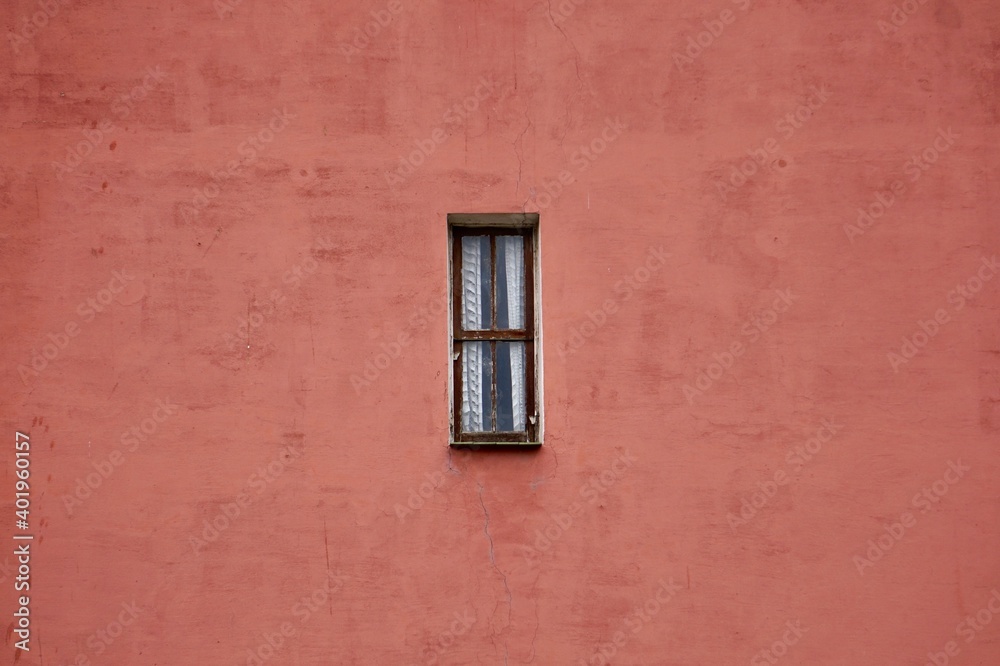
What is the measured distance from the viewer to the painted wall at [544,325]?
309 inches

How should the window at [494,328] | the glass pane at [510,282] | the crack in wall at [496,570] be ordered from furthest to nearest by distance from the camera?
1. the glass pane at [510,282]
2. the window at [494,328]
3. the crack in wall at [496,570]

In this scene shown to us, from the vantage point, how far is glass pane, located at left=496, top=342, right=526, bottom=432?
8.20m

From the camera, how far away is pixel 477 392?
324 inches

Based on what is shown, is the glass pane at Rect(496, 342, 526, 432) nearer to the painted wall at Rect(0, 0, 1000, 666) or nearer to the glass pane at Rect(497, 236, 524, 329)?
the glass pane at Rect(497, 236, 524, 329)

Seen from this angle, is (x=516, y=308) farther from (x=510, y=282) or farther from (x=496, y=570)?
(x=496, y=570)

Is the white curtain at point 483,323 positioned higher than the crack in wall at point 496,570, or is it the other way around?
the white curtain at point 483,323

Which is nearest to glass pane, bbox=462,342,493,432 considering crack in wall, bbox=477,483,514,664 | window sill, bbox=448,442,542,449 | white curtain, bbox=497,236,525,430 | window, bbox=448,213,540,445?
window, bbox=448,213,540,445

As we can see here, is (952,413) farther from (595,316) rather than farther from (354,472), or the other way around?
(354,472)

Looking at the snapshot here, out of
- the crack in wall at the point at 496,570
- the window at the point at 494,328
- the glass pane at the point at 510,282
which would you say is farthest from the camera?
the glass pane at the point at 510,282

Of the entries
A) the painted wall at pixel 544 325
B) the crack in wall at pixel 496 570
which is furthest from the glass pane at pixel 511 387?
the crack in wall at pixel 496 570

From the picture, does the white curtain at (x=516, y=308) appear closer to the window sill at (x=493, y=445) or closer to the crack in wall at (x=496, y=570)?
the window sill at (x=493, y=445)

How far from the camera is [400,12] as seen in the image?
8312 millimetres

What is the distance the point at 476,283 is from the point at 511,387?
0.73 meters

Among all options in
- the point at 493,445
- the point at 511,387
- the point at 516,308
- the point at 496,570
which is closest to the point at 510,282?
the point at 516,308
